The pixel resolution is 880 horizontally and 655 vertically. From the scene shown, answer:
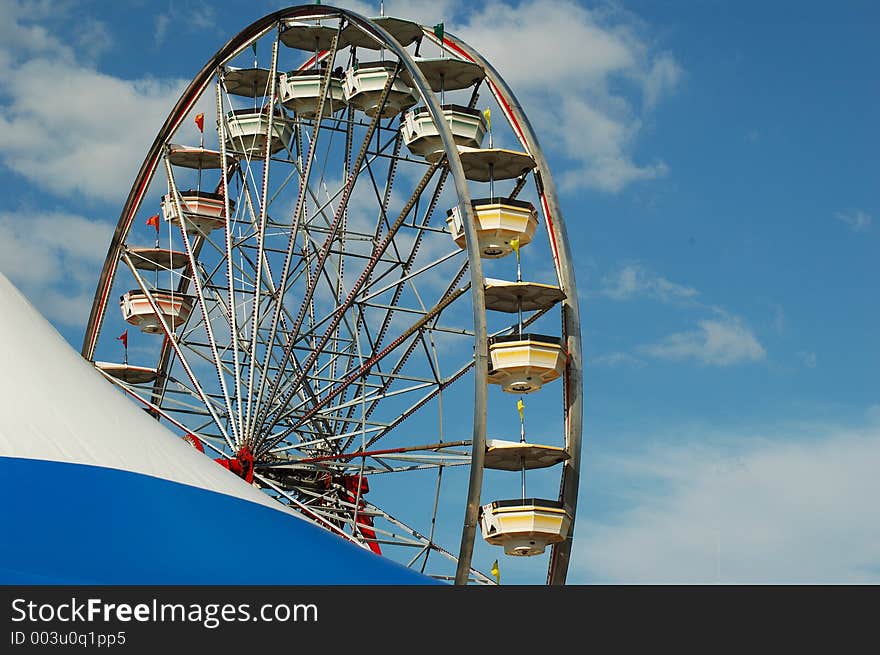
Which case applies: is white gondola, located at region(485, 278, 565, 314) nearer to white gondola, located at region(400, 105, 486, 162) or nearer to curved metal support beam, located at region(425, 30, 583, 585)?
curved metal support beam, located at region(425, 30, 583, 585)

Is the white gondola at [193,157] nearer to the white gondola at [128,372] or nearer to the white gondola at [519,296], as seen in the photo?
the white gondola at [128,372]

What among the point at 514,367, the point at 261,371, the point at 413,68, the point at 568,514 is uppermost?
the point at 413,68

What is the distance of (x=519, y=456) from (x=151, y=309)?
29.9 ft

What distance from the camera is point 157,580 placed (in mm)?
9195

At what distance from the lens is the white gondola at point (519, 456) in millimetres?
16750

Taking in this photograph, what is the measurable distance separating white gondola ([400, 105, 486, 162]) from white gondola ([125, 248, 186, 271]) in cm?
575

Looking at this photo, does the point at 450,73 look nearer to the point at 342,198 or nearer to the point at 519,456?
the point at 342,198

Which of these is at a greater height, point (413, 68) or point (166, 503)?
point (413, 68)

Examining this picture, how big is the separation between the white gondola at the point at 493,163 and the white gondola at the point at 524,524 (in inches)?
175

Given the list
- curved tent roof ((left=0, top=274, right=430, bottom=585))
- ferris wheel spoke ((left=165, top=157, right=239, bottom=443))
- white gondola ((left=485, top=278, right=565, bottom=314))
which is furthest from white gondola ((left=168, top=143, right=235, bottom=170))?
curved tent roof ((left=0, top=274, right=430, bottom=585))

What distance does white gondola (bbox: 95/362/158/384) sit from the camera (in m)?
23.8
